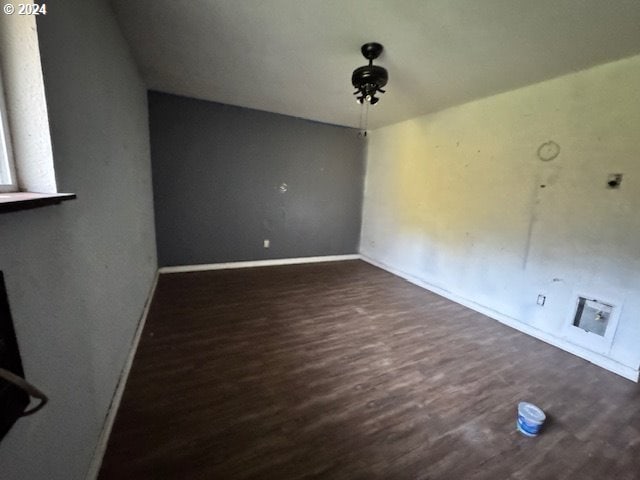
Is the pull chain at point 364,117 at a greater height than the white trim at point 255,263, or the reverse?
the pull chain at point 364,117

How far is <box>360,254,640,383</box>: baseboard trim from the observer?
2.03 metres

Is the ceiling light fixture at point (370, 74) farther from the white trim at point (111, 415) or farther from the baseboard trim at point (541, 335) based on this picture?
the white trim at point (111, 415)

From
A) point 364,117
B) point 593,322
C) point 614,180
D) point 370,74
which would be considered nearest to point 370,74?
point 370,74

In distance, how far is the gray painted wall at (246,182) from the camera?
3.49 m

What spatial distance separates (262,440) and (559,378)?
222 centimetres

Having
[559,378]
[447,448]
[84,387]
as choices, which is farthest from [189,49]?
[559,378]

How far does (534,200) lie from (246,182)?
3.61 meters

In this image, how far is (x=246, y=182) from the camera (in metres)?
3.96

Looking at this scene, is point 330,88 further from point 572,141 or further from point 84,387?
point 84,387

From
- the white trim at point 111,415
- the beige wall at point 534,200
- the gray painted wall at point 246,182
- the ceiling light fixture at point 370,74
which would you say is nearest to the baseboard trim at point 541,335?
the beige wall at point 534,200

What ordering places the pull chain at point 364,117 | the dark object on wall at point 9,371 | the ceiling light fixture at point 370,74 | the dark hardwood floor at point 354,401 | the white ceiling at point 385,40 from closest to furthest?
the dark object on wall at point 9,371 → the dark hardwood floor at point 354,401 → the white ceiling at point 385,40 → the ceiling light fixture at point 370,74 → the pull chain at point 364,117

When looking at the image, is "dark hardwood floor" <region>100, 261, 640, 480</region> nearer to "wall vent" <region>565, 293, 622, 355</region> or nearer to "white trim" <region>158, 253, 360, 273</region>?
"wall vent" <region>565, 293, 622, 355</region>

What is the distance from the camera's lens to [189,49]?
2.16 m

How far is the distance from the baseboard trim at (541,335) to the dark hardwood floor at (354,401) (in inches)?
3.6
